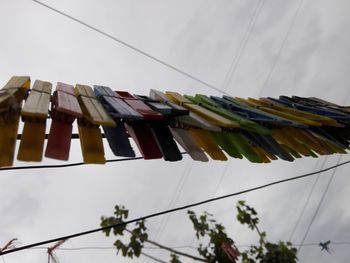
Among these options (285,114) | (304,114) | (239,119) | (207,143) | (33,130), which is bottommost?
(33,130)

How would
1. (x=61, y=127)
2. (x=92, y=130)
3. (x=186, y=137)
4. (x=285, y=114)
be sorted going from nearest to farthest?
(x=61, y=127)
(x=92, y=130)
(x=186, y=137)
(x=285, y=114)

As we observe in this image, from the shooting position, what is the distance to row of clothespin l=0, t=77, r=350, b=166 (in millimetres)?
2881

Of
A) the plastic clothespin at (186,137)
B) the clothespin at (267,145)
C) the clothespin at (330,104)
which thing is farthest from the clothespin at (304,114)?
the plastic clothespin at (186,137)

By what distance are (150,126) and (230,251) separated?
16.4ft

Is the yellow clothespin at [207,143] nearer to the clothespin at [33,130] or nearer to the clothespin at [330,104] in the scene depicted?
the clothespin at [33,130]

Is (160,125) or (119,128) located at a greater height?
(160,125)

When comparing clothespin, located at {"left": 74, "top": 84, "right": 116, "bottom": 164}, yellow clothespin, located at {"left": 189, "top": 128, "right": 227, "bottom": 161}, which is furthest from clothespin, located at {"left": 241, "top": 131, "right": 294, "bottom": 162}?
clothespin, located at {"left": 74, "top": 84, "right": 116, "bottom": 164}

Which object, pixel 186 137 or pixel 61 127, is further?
pixel 186 137

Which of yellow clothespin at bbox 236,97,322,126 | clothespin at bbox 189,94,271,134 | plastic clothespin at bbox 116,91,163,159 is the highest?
yellow clothespin at bbox 236,97,322,126

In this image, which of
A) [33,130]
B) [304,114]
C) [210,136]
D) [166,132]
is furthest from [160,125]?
[304,114]

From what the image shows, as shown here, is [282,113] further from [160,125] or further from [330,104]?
[330,104]

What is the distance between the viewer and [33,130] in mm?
2873

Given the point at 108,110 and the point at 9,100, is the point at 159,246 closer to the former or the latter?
the point at 108,110

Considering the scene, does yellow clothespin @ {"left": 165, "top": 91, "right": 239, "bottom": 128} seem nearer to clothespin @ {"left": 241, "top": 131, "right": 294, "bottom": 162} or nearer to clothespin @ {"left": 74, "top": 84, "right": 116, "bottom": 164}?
clothespin @ {"left": 241, "top": 131, "right": 294, "bottom": 162}
